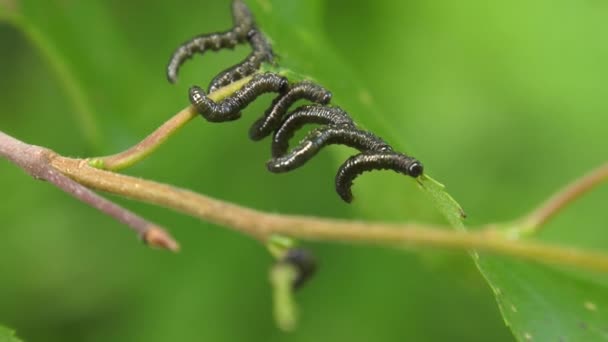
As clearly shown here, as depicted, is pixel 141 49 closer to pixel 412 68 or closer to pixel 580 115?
pixel 412 68

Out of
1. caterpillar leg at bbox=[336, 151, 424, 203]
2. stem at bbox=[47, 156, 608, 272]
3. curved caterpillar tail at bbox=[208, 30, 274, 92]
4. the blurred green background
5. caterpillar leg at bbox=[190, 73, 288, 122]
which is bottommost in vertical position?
stem at bbox=[47, 156, 608, 272]

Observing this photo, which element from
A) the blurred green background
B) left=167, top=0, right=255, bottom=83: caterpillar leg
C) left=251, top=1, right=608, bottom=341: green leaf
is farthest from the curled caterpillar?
the blurred green background

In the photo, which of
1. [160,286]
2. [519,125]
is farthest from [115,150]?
A: [519,125]

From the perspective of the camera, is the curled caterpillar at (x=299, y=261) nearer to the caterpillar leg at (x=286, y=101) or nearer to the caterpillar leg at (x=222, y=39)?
the caterpillar leg at (x=286, y=101)

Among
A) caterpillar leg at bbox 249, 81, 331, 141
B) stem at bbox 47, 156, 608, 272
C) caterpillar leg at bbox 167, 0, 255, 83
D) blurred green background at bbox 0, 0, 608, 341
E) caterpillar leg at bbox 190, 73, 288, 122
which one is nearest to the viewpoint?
stem at bbox 47, 156, 608, 272

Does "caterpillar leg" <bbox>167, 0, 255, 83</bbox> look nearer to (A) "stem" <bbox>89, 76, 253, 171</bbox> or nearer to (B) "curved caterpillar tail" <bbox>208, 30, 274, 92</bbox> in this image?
(B) "curved caterpillar tail" <bbox>208, 30, 274, 92</bbox>

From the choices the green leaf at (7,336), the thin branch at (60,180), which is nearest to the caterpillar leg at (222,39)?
the thin branch at (60,180)

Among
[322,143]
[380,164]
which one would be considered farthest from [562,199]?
[322,143]
